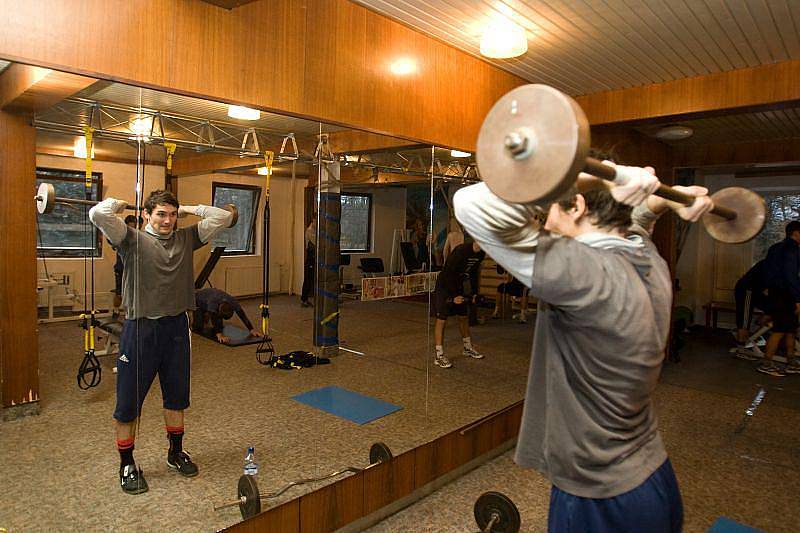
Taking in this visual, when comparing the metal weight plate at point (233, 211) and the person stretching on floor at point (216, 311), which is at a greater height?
the metal weight plate at point (233, 211)

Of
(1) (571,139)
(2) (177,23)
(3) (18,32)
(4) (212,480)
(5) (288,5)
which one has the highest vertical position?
(5) (288,5)

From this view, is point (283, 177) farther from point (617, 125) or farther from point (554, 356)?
point (617, 125)

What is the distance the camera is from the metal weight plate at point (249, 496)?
2.25m

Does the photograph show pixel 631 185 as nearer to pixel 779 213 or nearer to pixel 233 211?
pixel 233 211

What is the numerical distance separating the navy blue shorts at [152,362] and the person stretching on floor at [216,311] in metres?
0.06

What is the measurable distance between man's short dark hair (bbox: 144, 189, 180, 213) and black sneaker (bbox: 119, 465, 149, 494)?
1.02 meters

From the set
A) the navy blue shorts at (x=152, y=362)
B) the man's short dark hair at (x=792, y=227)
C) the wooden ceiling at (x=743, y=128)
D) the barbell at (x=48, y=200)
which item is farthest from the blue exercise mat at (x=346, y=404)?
the man's short dark hair at (x=792, y=227)

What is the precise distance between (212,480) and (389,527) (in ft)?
3.13

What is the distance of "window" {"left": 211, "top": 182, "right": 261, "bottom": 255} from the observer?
7.61ft

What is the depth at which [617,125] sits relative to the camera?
4.54m

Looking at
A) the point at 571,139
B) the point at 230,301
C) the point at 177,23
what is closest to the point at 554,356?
the point at 571,139

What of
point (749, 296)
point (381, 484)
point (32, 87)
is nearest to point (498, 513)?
point (381, 484)

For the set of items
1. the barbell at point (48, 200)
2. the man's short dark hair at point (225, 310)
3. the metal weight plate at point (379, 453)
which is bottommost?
the metal weight plate at point (379, 453)

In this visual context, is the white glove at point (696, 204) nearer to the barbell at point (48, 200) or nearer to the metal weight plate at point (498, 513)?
the metal weight plate at point (498, 513)
